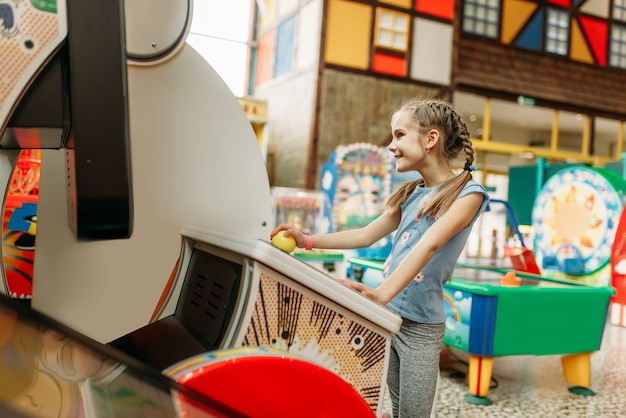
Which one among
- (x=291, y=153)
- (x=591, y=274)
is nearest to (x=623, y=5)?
(x=291, y=153)

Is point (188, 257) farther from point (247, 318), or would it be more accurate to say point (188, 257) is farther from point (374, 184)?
point (374, 184)

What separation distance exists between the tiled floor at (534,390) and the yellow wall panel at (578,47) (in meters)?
7.29

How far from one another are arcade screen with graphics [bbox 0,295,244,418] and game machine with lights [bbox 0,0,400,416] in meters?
0.01

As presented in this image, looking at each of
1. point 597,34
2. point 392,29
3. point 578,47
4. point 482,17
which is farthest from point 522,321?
→ point 597,34

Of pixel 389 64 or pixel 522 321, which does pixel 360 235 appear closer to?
pixel 522 321

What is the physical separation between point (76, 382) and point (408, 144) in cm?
93

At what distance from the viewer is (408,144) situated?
1.40 meters

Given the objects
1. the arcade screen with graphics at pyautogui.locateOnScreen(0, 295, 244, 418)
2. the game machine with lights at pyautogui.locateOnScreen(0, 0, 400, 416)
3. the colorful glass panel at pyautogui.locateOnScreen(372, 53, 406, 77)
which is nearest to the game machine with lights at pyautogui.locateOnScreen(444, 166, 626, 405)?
the game machine with lights at pyautogui.locateOnScreen(0, 0, 400, 416)

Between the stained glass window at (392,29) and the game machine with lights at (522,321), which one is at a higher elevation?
the stained glass window at (392,29)

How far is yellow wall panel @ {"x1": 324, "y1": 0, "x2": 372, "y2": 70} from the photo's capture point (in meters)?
7.43

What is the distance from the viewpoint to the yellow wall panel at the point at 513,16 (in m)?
8.81

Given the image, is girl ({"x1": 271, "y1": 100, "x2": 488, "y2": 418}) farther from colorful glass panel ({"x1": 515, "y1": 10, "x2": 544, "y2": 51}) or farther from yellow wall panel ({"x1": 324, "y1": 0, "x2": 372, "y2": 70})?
colorful glass panel ({"x1": 515, "y1": 10, "x2": 544, "y2": 51})

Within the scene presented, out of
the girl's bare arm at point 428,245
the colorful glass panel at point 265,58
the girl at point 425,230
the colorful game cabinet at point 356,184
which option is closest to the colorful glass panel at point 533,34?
the colorful glass panel at point 265,58

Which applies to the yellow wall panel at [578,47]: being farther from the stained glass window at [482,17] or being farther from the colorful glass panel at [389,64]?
the colorful glass panel at [389,64]
